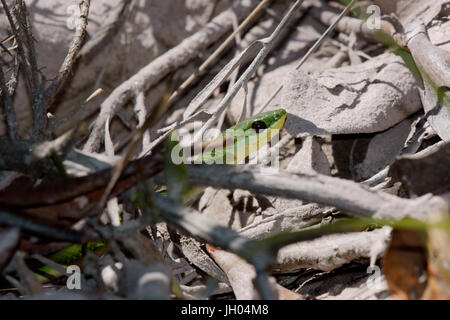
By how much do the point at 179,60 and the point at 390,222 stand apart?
5.24 ft

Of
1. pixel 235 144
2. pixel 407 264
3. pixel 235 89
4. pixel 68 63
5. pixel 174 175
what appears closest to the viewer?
pixel 407 264

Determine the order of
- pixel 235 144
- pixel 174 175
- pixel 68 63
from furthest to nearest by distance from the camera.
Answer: pixel 68 63
pixel 235 144
pixel 174 175

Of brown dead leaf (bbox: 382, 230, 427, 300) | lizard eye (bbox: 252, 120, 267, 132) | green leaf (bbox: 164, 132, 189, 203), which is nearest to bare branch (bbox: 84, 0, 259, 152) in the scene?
lizard eye (bbox: 252, 120, 267, 132)

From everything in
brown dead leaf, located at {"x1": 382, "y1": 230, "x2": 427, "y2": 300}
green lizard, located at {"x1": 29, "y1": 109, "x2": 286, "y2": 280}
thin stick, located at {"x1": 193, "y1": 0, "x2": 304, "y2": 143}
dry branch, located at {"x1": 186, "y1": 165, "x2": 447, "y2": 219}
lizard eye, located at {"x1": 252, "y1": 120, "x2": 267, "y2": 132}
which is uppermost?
thin stick, located at {"x1": 193, "y1": 0, "x2": 304, "y2": 143}

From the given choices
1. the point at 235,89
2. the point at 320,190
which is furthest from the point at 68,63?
the point at 320,190

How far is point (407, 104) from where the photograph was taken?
2215 millimetres

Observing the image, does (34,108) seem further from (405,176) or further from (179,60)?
(405,176)

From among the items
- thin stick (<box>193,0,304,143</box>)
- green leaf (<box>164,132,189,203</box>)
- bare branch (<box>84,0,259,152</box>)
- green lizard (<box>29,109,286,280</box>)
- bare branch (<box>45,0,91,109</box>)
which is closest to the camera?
green leaf (<box>164,132,189,203</box>)

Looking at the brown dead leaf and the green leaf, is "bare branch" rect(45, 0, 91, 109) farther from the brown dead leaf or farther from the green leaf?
the brown dead leaf

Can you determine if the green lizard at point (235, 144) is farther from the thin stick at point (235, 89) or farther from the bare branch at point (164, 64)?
the bare branch at point (164, 64)

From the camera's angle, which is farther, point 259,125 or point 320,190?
point 259,125

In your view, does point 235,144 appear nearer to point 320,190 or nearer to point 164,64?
point 320,190

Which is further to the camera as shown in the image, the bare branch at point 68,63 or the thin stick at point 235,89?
the bare branch at point 68,63

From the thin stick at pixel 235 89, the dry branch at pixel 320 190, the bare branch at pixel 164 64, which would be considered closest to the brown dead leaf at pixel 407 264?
the dry branch at pixel 320 190
